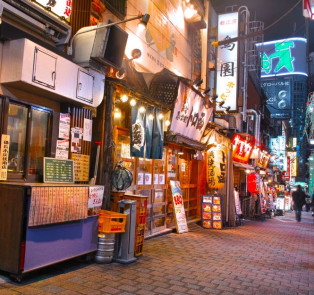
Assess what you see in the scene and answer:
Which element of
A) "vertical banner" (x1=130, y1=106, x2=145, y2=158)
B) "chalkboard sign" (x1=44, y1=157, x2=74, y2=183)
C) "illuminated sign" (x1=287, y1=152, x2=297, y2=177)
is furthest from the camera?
"illuminated sign" (x1=287, y1=152, x2=297, y2=177)

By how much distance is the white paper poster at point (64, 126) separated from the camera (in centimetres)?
731

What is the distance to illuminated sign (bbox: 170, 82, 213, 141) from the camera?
11241 mm

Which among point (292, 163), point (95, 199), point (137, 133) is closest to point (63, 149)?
point (95, 199)

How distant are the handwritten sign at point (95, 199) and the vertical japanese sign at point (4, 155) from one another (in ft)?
5.85

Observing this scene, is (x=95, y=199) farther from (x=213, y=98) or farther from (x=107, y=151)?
(x=213, y=98)

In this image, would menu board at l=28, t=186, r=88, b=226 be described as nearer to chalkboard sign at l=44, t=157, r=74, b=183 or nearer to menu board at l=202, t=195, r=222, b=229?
chalkboard sign at l=44, t=157, r=74, b=183

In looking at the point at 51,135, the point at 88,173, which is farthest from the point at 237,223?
the point at 51,135

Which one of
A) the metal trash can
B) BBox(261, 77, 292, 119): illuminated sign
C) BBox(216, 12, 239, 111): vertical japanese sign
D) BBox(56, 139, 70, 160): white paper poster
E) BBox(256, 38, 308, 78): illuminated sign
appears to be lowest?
the metal trash can

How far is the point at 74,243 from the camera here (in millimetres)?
6426

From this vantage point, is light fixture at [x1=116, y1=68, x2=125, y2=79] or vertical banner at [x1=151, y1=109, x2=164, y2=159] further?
vertical banner at [x1=151, y1=109, x2=164, y2=159]

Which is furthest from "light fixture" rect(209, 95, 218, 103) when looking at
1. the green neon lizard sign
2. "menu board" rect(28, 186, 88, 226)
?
the green neon lizard sign

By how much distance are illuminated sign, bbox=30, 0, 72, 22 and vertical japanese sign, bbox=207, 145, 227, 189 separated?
9579 millimetres

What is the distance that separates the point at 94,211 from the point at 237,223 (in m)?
11.5

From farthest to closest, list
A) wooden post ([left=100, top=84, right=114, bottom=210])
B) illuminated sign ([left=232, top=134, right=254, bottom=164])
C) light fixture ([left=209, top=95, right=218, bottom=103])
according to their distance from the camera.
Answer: illuminated sign ([left=232, top=134, right=254, bottom=164]), light fixture ([left=209, top=95, right=218, bottom=103]), wooden post ([left=100, top=84, right=114, bottom=210])
